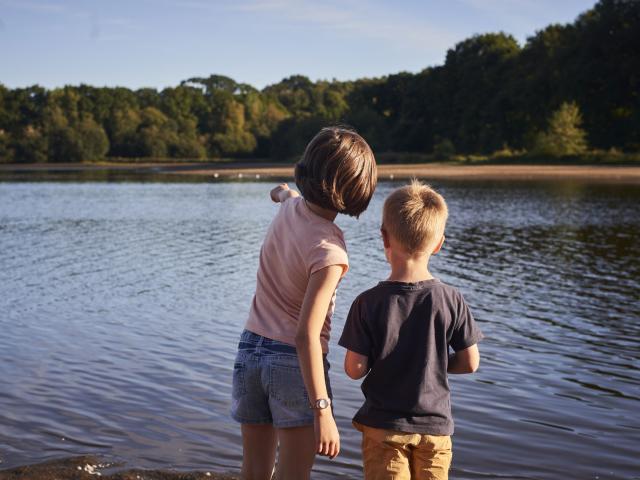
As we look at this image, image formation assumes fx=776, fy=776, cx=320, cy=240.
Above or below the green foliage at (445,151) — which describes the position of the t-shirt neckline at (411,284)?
below

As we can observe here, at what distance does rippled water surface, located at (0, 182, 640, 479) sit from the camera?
16.5 feet

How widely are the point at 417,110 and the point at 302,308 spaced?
83597 millimetres

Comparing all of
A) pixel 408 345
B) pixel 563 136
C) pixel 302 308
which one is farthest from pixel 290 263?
pixel 563 136

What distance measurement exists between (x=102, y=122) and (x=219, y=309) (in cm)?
9449

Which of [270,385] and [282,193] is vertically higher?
[282,193]

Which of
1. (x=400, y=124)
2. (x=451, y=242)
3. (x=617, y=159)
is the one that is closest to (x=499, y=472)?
(x=451, y=242)

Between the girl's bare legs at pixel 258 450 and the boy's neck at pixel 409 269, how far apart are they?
68 centimetres

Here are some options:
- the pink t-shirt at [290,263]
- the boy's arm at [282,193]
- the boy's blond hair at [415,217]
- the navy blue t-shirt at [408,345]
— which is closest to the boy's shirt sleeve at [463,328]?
the navy blue t-shirt at [408,345]

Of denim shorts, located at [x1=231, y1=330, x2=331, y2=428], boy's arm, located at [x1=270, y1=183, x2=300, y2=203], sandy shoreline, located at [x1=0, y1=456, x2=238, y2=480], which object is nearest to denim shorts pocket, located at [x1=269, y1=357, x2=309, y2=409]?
denim shorts, located at [x1=231, y1=330, x2=331, y2=428]

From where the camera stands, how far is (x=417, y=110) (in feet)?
276

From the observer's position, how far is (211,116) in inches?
4149

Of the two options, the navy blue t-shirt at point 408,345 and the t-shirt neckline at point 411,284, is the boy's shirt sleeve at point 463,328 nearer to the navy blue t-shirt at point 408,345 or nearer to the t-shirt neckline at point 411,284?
the navy blue t-shirt at point 408,345

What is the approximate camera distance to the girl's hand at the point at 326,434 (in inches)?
92.4

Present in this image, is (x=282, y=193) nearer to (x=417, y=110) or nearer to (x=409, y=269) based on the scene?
(x=409, y=269)
